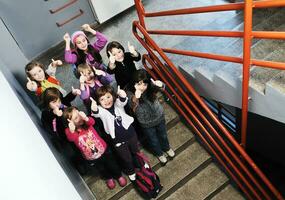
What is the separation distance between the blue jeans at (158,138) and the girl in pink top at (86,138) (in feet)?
1.39

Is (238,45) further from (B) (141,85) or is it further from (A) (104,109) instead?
(A) (104,109)

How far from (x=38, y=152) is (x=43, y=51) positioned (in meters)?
3.16

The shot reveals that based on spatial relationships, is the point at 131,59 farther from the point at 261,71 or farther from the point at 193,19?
the point at 193,19

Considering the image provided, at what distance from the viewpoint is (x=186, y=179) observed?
378cm

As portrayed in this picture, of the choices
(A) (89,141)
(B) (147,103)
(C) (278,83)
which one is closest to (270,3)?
(C) (278,83)

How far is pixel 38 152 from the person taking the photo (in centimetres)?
235

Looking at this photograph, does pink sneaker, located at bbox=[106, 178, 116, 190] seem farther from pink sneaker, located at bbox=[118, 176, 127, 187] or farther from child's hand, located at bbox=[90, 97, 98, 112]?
child's hand, located at bbox=[90, 97, 98, 112]

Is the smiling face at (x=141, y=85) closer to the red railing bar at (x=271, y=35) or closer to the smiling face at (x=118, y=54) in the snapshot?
the smiling face at (x=118, y=54)

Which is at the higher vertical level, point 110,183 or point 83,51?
point 83,51

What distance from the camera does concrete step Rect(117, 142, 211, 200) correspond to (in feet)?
12.2

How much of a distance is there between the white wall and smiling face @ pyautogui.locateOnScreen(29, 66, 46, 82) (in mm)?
558

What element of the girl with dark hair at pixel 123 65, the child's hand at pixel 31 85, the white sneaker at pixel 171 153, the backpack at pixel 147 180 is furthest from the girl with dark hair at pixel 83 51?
the white sneaker at pixel 171 153

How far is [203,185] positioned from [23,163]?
2.24 m

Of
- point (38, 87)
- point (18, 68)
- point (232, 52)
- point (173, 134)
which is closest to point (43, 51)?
point (18, 68)
